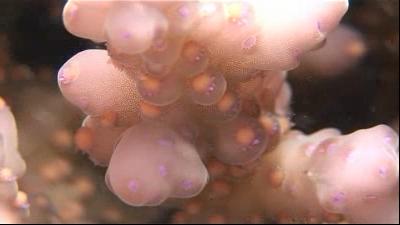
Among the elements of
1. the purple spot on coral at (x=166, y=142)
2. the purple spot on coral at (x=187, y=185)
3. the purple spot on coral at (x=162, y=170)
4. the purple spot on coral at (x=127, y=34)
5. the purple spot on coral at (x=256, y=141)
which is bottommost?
the purple spot on coral at (x=256, y=141)

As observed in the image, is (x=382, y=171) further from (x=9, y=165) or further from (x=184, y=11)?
(x=9, y=165)

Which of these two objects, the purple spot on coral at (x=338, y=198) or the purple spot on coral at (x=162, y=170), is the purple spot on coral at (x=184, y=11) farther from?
the purple spot on coral at (x=338, y=198)

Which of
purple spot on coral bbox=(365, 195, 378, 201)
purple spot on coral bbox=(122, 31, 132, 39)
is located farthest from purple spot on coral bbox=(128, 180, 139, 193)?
purple spot on coral bbox=(365, 195, 378, 201)

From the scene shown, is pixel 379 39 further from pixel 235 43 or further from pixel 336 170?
pixel 235 43

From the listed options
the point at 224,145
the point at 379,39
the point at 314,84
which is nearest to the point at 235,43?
the point at 224,145

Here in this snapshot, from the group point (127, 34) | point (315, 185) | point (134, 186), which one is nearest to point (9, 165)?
point (134, 186)

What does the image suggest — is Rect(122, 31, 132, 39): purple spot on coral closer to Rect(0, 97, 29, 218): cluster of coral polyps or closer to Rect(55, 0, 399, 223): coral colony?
Rect(55, 0, 399, 223): coral colony

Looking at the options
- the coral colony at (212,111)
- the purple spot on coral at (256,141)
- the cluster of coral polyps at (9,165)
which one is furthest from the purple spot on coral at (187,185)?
the cluster of coral polyps at (9,165)
